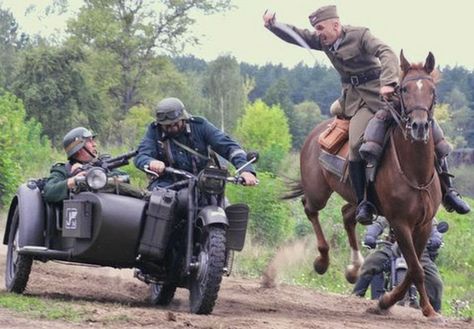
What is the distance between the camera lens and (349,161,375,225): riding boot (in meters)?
11.7

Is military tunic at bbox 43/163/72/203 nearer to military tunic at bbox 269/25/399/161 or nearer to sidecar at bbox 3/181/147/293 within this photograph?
sidecar at bbox 3/181/147/293

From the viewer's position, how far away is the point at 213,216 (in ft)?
31.9

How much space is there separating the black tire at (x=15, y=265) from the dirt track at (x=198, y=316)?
0.17m

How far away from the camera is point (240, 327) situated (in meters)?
8.26

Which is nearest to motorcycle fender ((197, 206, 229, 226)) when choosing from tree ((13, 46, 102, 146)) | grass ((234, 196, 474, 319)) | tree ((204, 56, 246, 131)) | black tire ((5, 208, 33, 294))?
black tire ((5, 208, 33, 294))

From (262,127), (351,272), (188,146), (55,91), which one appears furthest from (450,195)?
(262,127)

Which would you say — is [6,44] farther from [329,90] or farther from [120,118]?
[329,90]

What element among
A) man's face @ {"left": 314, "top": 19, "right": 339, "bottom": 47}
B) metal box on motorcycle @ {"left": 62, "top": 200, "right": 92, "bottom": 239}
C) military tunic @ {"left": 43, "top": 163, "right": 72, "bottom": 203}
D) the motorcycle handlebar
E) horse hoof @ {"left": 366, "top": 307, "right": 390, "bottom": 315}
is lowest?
horse hoof @ {"left": 366, "top": 307, "right": 390, "bottom": 315}

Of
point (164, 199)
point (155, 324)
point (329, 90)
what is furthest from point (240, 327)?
point (329, 90)

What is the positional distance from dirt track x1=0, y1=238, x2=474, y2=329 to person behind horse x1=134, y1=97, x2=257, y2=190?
137 cm

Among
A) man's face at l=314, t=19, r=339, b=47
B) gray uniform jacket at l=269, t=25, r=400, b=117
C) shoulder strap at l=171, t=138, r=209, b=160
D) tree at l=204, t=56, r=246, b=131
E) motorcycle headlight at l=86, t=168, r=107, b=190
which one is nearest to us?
motorcycle headlight at l=86, t=168, r=107, b=190

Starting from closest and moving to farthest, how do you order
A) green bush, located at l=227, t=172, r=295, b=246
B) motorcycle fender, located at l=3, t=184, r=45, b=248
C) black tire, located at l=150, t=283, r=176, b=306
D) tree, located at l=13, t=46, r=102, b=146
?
motorcycle fender, located at l=3, t=184, r=45, b=248 → black tire, located at l=150, t=283, r=176, b=306 → green bush, located at l=227, t=172, r=295, b=246 → tree, located at l=13, t=46, r=102, b=146

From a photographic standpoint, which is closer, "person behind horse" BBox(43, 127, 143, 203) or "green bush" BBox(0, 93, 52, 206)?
"person behind horse" BBox(43, 127, 143, 203)

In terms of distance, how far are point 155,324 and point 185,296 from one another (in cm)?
390
